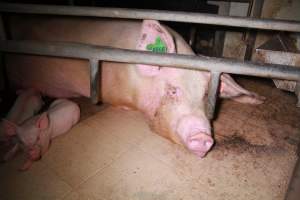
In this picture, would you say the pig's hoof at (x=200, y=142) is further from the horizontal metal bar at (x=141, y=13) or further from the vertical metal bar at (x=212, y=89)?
the horizontal metal bar at (x=141, y=13)

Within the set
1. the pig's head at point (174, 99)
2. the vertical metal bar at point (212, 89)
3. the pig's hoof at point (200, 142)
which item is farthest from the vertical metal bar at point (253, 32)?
the vertical metal bar at point (212, 89)

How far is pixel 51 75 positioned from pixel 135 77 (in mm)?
837

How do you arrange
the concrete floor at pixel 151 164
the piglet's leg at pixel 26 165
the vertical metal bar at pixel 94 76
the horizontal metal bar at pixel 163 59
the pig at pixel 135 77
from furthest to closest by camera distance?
1. the pig at pixel 135 77
2. the piglet's leg at pixel 26 165
3. the concrete floor at pixel 151 164
4. the vertical metal bar at pixel 94 76
5. the horizontal metal bar at pixel 163 59

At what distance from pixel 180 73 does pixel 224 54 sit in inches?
79.5

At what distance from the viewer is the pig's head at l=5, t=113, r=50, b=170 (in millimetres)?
1904

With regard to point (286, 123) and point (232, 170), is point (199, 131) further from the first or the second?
point (286, 123)

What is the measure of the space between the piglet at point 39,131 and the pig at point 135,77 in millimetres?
335

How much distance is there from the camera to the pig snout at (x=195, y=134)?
188cm

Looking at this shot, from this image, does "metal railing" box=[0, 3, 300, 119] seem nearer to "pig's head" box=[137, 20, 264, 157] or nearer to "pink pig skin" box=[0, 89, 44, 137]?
"pig's head" box=[137, 20, 264, 157]

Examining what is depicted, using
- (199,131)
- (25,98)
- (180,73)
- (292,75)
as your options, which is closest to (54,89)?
(25,98)

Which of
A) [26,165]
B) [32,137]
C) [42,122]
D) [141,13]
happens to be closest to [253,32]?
[141,13]

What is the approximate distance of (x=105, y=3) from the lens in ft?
12.5

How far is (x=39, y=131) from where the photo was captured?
1975mm

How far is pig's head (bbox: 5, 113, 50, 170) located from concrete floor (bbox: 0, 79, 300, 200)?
66 millimetres
